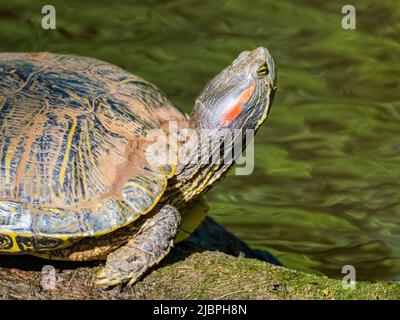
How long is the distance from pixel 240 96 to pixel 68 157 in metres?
1.33

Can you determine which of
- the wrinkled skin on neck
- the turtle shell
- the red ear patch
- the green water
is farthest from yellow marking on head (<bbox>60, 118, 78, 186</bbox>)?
the green water

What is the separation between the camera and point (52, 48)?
9.55 m

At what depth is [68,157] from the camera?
5.14 metres

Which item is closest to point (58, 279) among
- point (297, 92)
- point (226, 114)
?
point (226, 114)

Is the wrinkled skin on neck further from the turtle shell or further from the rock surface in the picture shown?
the rock surface

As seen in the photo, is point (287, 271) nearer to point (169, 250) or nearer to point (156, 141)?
point (169, 250)

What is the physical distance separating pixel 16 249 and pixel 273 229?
3.05 metres

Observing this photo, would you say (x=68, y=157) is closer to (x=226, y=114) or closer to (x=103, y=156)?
(x=103, y=156)

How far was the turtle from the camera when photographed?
16.4 ft

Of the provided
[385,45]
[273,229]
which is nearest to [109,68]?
[273,229]

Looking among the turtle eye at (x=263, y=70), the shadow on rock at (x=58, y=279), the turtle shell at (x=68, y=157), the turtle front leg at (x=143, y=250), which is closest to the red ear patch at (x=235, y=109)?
the turtle eye at (x=263, y=70)

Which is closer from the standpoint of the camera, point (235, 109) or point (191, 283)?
point (191, 283)

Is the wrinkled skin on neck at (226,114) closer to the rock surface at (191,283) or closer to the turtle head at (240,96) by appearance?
the turtle head at (240,96)

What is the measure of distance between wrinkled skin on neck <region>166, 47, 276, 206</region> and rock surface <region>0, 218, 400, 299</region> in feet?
1.98
